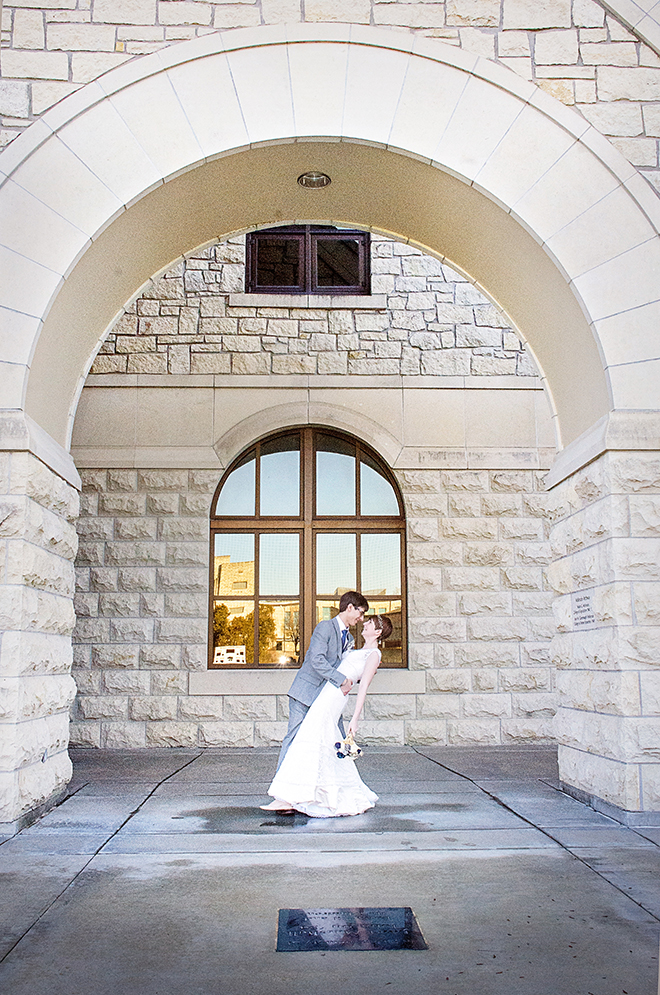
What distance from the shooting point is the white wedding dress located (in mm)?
6316

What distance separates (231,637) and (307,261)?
15.9ft

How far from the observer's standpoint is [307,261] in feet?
37.0

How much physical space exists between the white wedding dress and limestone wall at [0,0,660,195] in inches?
183

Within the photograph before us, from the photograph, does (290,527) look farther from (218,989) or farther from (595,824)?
(218,989)

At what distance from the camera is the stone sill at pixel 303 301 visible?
1095 centimetres

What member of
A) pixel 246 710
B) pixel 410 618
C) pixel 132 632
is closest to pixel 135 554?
pixel 132 632

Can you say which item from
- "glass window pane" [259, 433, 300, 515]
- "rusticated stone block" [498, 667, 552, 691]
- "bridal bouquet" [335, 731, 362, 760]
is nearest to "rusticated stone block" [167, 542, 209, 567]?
"glass window pane" [259, 433, 300, 515]

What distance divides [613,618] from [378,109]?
4120mm

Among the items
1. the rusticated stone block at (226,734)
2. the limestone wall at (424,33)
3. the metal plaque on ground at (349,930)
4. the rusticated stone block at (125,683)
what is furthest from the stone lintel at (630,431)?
the rusticated stone block at (125,683)

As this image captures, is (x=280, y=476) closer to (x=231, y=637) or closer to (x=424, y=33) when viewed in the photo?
(x=231, y=637)

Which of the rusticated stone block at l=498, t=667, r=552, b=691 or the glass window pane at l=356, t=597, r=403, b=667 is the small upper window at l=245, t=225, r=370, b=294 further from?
the rusticated stone block at l=498, t=667, r=552, b=691

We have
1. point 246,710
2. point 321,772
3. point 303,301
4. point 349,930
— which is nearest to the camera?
point 349,930

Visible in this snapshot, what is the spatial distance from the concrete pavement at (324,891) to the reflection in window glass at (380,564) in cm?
355

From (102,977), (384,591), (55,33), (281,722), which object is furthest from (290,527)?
(102,977)
